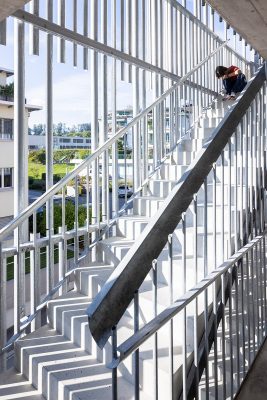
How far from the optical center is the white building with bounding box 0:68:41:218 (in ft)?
10.8

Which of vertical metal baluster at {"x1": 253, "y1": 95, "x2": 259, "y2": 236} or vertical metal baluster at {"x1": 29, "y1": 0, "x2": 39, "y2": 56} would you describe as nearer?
vertical metal baluster at {"x1": 253, "y1": 95, "x2": 259, "y2": 236}

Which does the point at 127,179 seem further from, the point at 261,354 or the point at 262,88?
the point at 261,354

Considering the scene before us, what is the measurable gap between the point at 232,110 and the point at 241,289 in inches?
34.3

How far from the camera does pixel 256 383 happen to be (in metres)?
1.87

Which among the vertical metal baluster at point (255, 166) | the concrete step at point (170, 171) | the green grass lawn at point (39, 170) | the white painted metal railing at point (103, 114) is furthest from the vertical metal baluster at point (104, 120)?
the vertical metal baluster at point (255, 166)

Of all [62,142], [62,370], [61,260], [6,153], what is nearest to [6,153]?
[6,153]

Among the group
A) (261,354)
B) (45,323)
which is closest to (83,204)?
(45,323)

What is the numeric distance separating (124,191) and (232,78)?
3.05m

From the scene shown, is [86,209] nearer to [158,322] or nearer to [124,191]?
[124,191]

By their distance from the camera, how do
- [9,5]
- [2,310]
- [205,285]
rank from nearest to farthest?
[205,285] → [9,5] → [2,310]

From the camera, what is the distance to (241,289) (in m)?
1.89

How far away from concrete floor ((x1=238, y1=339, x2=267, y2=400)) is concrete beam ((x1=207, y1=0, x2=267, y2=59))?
1.94 meters

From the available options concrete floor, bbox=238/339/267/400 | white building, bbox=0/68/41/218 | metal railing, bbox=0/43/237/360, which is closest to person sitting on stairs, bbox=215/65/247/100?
metal railing, bbox=0/43/237/360

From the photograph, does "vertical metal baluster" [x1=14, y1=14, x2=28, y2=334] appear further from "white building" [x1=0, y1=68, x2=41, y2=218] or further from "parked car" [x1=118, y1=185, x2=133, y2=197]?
"parked car" [x1=118, y1=185, x2=133, y2=197]
